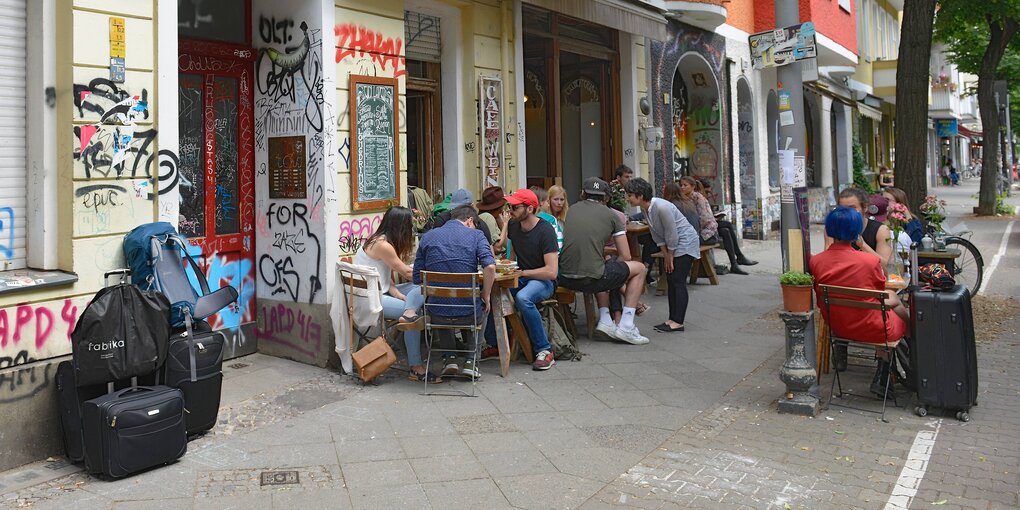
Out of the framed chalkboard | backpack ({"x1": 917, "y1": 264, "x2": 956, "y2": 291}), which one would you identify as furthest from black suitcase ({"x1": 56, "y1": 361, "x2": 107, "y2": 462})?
backpack ({"x1": 917, "y1": 264, "x2": 956, "y2": 291})

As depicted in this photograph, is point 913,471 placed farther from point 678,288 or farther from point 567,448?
point 678,288

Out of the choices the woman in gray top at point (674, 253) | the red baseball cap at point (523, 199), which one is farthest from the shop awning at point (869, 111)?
the red baseball cap at point (523, 199)

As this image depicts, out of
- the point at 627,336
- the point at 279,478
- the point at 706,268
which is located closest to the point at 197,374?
the point at 279,478

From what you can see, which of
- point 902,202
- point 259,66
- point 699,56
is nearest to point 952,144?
point 699,56

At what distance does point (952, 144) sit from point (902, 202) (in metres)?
59.3

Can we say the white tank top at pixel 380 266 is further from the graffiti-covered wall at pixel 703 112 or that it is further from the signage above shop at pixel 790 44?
the graffiti-covered wall at pixel 703 112

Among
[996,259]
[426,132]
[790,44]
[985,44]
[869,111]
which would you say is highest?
[985,44]

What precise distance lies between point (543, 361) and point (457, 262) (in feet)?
4.17

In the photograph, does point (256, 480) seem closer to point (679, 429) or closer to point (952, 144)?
point (679, 429)

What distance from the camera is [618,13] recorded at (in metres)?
11.3

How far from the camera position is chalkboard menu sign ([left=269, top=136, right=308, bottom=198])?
7125mm

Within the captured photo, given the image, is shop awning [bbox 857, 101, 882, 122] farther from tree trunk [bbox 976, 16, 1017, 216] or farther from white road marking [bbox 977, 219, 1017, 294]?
white road marking [bbox 977, 219, 1017, 294]

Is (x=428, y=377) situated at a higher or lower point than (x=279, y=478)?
higher

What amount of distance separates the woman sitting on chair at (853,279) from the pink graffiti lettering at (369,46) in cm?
416
